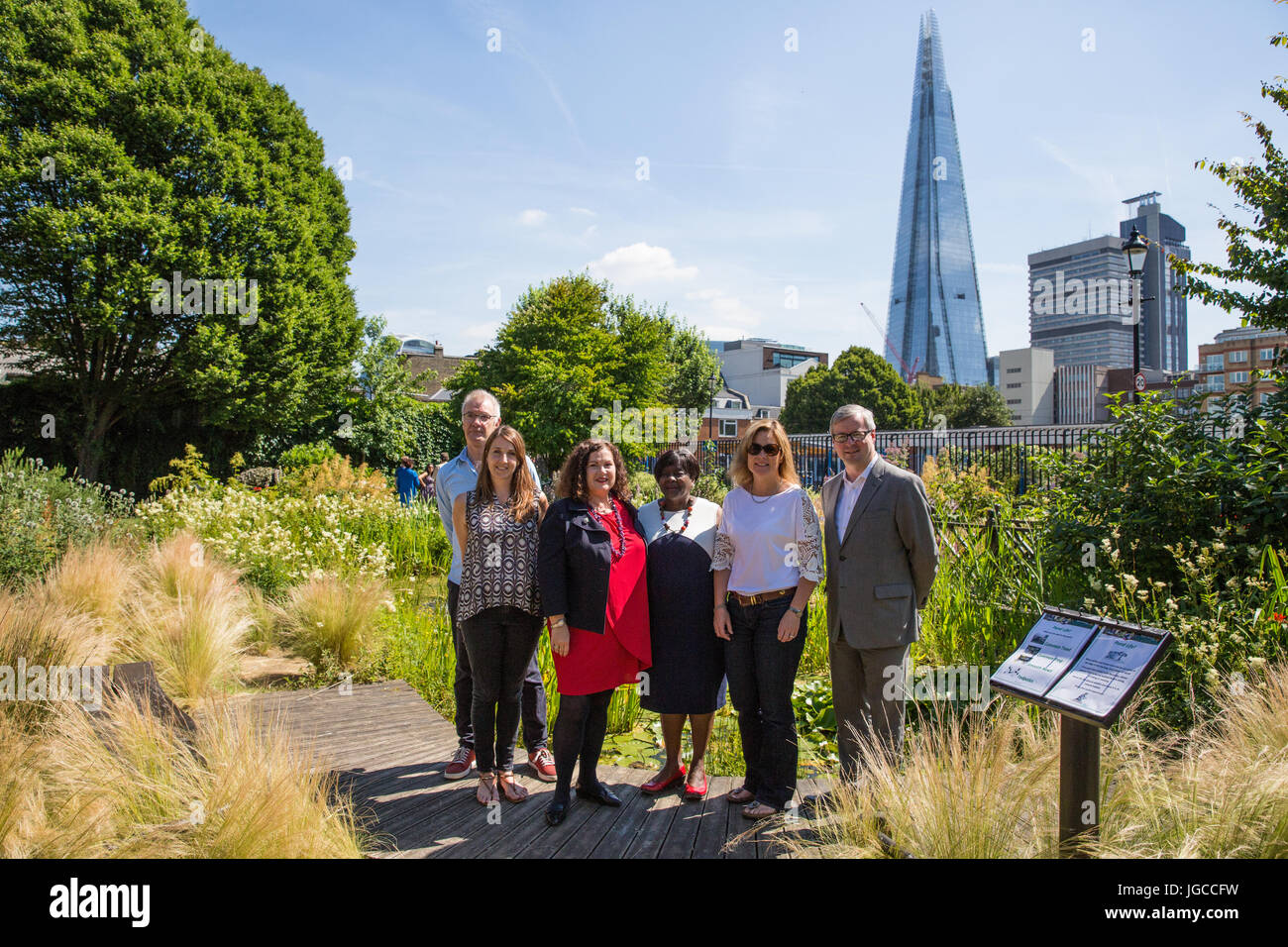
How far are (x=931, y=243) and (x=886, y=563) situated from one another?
139493 millimetres

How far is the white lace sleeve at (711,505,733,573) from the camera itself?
3600 millimetres

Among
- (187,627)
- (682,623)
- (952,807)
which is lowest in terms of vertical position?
(952,807)

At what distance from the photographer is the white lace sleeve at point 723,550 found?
3.60 meters

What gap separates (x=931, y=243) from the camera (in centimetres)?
12800

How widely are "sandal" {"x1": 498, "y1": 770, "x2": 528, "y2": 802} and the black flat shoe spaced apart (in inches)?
11.7

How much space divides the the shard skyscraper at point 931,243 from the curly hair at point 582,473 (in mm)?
132089

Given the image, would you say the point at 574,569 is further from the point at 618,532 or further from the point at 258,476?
the point at 258,476

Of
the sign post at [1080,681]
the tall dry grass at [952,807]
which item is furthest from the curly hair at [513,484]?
the sign post at [1080,681]

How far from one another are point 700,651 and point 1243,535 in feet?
11.1

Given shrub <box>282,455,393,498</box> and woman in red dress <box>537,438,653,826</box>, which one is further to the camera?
shrub <box>282,455,393,498</box>

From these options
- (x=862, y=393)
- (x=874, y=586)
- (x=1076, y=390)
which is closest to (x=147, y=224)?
(x=874, y=586)

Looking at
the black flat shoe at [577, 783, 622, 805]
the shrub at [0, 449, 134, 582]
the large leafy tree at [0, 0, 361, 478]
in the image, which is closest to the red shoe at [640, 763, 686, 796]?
the black flat shoe at [577, 783, 622, 805]

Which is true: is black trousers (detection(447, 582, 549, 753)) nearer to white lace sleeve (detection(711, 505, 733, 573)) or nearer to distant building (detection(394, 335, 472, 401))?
white lace sleeve (detection(711, 505, 733, 573))

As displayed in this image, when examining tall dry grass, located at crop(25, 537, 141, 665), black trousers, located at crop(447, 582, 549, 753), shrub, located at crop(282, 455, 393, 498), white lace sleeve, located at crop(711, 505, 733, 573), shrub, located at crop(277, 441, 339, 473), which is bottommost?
black trousers, located at crop(447, 582, 549, 753)
